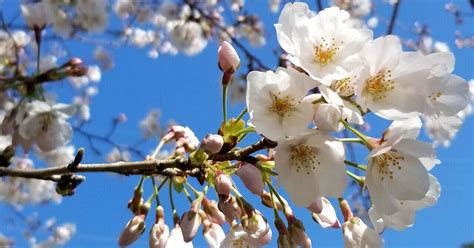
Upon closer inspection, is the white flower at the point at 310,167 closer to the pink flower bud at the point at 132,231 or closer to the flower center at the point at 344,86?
the flower center at the point at 344,86

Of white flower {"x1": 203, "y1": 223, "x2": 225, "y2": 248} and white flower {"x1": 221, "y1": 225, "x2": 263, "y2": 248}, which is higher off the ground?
white flower {"x1": 203, "y1": 223, "x2": 225, "y2": 248}

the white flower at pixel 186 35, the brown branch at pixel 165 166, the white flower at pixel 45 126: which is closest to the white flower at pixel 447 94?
the brown branch at pixel 165 166

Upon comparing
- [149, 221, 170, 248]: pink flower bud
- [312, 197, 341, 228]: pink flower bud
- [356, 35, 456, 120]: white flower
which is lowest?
[312, 197, 341, 228]: pink flower bud

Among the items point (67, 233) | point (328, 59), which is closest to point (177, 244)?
point (328, 59)

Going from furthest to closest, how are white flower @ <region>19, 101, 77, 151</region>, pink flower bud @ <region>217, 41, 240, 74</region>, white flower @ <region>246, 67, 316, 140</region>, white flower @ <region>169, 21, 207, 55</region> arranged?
white flower @ <region>169, 21, 207, 55</region> < white flower @ <region>19, 101, 77, 151</region> < pink flower bud @ <region>217, 41, 240, 74</region> < white flower @ <region>246, 67, 316, 140</region>

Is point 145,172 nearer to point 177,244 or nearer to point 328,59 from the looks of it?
point 177,244

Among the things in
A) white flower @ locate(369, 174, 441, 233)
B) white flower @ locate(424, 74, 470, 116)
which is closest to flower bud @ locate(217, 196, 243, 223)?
white flower @ locate(369, 174, 441, 233)

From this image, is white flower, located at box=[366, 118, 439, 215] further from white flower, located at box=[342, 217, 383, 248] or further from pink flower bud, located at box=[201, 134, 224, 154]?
pink flower bud, located at box=[201, 134, 224, 154]
